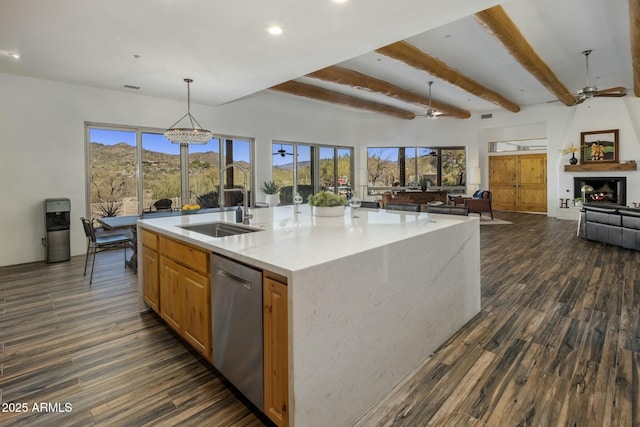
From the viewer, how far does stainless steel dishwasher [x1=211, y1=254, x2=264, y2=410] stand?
173 cm

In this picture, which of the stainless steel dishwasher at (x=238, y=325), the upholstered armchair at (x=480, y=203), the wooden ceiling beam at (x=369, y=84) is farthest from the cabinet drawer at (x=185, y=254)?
the upholstered armchair at (x=480, y=203)

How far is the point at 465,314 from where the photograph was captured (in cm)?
291

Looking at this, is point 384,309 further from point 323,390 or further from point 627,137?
point 627,137

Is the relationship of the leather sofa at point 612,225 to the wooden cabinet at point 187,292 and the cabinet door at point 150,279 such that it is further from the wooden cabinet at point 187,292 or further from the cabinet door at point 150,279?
the cabinet door at point 150,279

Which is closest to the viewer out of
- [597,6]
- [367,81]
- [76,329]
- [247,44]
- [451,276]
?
[451,276]

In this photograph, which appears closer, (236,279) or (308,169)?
(236,279)

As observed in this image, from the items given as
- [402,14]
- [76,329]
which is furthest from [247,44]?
[76,329]

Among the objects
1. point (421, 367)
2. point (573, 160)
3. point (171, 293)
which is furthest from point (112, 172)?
point (573, 160)

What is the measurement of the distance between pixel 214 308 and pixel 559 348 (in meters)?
2.52

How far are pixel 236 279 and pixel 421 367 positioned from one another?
1399 mm

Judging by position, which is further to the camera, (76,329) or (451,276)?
(76,329)

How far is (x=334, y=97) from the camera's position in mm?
7820

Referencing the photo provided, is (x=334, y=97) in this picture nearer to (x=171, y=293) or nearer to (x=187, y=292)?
(x=171, y=293)

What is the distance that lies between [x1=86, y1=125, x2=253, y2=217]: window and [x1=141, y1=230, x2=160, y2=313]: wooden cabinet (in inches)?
118
